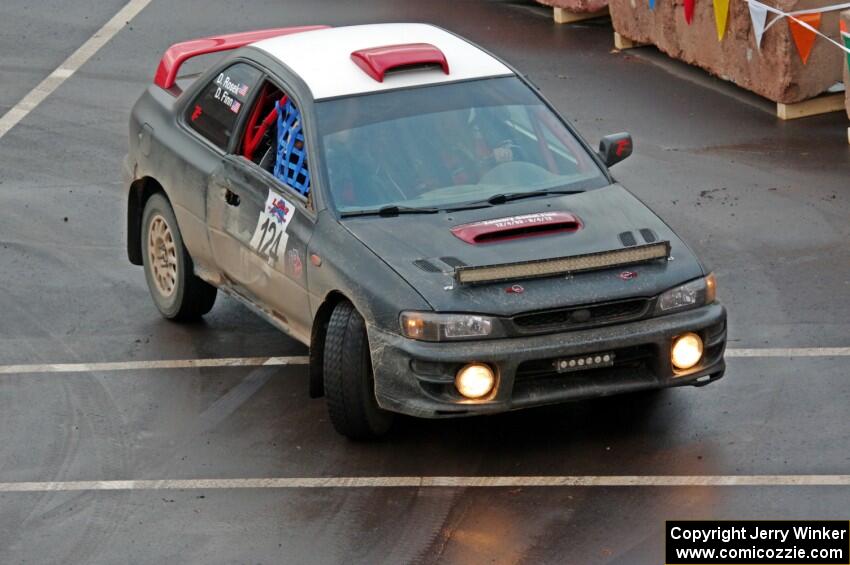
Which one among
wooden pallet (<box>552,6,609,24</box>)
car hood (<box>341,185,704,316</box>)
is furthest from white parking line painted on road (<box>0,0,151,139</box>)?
car hood (<box>341,185,704,316</box>)

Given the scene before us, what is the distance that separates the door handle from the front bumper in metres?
1.70

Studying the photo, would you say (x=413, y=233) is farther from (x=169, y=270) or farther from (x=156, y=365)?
(x=169, y=270)

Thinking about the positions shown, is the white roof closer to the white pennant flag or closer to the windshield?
the windshield

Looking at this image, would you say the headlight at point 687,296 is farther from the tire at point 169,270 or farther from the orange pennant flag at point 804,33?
the orange pennant flag at point 804,33

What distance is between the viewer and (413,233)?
28.0 feet

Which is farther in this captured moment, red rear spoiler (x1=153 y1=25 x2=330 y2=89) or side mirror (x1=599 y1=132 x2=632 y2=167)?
red rear spoiler (x1=153 y1=25 x2=330 y2=89)

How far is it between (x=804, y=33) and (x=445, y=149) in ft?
19.4

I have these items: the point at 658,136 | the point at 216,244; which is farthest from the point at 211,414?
the point at 658,136

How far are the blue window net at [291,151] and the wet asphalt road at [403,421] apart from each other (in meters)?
1.15

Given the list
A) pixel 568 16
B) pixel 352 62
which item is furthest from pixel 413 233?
pixel 568 16

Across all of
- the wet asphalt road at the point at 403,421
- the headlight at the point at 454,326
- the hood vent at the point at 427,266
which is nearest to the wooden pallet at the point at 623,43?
the wet asphalt road at the point at 403,421

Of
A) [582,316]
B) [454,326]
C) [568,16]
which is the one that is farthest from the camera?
[568,16]

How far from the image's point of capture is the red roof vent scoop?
937 cm

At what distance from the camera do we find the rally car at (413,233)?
26.2 feet
